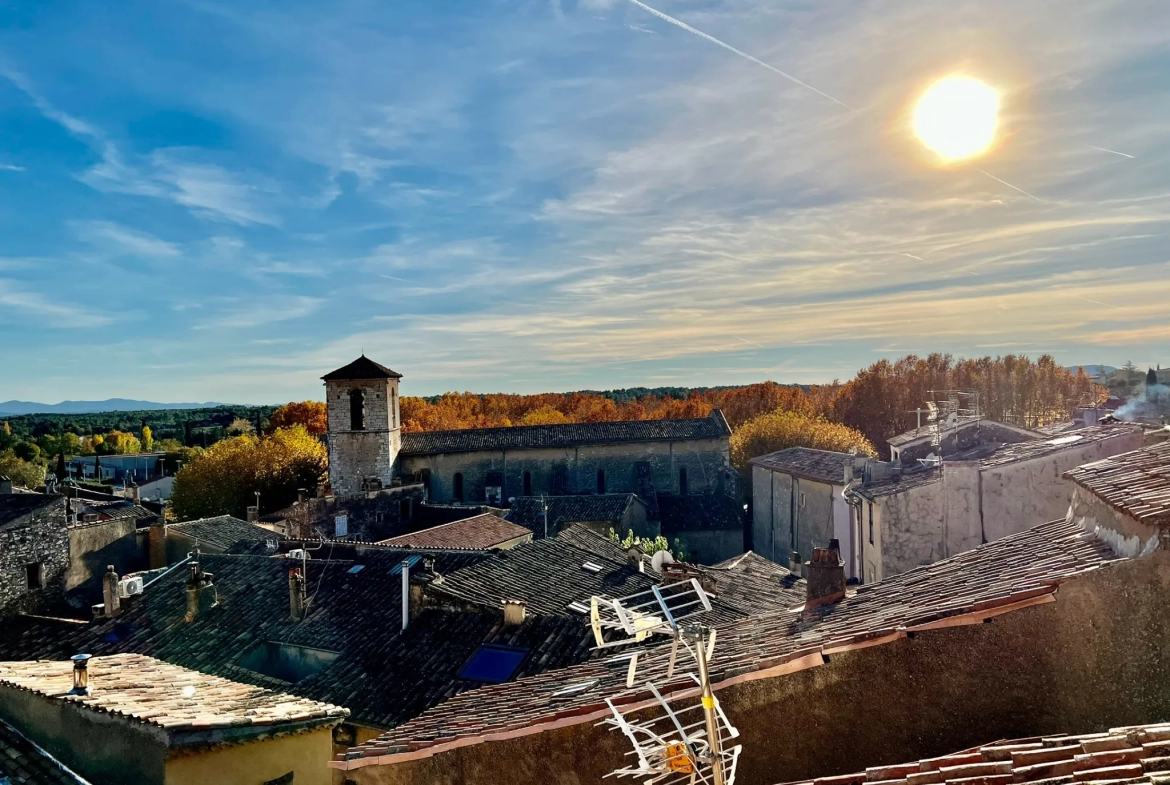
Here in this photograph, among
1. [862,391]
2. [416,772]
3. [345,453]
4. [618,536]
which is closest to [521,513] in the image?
[618,536]

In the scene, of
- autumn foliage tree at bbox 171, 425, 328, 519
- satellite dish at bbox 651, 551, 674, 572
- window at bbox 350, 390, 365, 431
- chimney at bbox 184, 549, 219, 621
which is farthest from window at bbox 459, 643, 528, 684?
autumn foliage tree at bbox 171, 425, 328, 519

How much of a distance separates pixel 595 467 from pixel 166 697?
3563cm

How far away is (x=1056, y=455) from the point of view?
1395 centimetres

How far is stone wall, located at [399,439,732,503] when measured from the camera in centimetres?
4316

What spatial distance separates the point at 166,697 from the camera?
28.8 feet

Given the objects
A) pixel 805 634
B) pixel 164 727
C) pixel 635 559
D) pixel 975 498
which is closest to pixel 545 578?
pixel 635 559

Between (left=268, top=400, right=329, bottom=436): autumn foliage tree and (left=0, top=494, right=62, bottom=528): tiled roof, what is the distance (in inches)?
2185

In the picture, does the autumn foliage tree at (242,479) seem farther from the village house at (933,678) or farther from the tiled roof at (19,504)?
the village house at (933,678)

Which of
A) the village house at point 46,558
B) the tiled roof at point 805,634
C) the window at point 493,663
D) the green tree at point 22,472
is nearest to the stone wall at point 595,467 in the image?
the village house at point 46,558

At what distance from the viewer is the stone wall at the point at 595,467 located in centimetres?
4316

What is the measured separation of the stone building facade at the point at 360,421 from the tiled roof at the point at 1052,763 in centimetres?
3763

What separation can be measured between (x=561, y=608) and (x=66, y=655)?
9906 mm

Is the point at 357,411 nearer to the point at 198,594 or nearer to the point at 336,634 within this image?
the point at 198,594

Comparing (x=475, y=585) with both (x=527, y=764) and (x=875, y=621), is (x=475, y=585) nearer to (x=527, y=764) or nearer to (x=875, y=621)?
(x=527, y=764)
